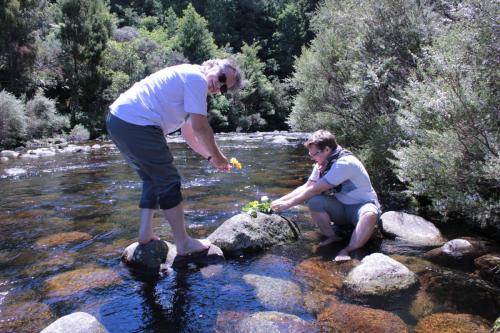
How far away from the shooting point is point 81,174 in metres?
13.0

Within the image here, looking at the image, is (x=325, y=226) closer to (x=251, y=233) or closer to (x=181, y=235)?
(x=251, y=233)

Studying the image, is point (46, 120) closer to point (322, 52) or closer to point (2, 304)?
point (322, 52)

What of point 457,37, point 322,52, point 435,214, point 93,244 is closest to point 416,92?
point 457,37

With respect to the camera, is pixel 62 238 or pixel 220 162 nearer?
pixel 220 162

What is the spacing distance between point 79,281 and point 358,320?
2.91 metres

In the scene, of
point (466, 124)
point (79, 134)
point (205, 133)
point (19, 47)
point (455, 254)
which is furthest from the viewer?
point (19, 47)

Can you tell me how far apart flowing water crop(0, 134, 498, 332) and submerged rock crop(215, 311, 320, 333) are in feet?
0.37

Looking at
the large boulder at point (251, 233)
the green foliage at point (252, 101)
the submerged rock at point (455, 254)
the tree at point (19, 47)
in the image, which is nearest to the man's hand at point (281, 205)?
the large boulder at point (251, 233)

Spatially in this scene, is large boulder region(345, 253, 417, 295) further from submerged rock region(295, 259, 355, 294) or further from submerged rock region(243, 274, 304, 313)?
submerged rock region(243, 274, 304, 313)

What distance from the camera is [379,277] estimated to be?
468cm

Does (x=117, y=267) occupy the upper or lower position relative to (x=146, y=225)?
lower

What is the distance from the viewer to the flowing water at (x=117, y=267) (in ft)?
13.5

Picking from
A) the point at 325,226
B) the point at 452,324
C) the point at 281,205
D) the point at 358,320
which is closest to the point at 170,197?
the point at 281,205

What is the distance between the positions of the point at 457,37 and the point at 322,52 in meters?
8.93
